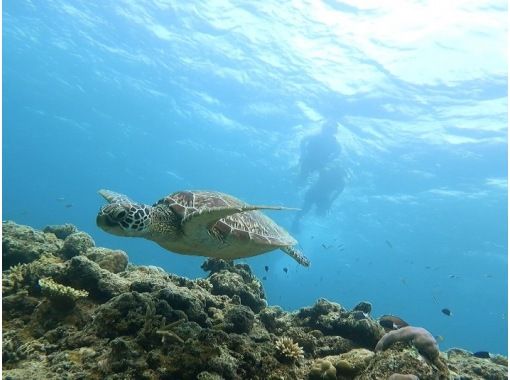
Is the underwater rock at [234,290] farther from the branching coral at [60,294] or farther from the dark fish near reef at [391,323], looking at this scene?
the branching coral at [60,294]

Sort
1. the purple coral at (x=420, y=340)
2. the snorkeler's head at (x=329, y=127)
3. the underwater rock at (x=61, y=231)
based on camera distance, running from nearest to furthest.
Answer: the purple coral at (x=420, y=340), the underwater rock at (x=61, y=231), the snorkeler's head at (x=329, y=127)

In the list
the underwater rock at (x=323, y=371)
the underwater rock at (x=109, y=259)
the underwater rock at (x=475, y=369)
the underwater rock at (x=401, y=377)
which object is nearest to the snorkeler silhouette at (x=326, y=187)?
the underwater rock at (x=475, y=369)

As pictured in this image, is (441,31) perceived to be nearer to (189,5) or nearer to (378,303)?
(189,5)

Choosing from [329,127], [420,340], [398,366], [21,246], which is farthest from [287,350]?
[329,127]

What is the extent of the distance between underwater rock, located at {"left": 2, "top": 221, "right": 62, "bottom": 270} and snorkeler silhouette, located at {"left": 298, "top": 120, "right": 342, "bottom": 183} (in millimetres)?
23463

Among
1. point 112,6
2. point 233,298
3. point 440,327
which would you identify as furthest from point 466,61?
point 440,327

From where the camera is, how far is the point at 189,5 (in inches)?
832

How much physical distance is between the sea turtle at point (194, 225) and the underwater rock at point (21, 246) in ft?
6.30

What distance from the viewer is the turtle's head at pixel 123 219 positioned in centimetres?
486

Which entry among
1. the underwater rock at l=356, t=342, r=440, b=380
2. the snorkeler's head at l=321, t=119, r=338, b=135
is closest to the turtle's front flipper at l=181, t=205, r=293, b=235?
the underwater rock at l=356, t=342, r=440, b=380

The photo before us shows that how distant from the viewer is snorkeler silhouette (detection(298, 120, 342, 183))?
2972cm

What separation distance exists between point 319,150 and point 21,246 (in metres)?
27.7

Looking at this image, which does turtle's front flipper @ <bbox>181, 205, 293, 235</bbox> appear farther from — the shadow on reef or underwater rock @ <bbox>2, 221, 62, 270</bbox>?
underwater rock @ <bbox>2, 221, 62, 270</bbox>

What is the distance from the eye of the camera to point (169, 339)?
13.0 feet
